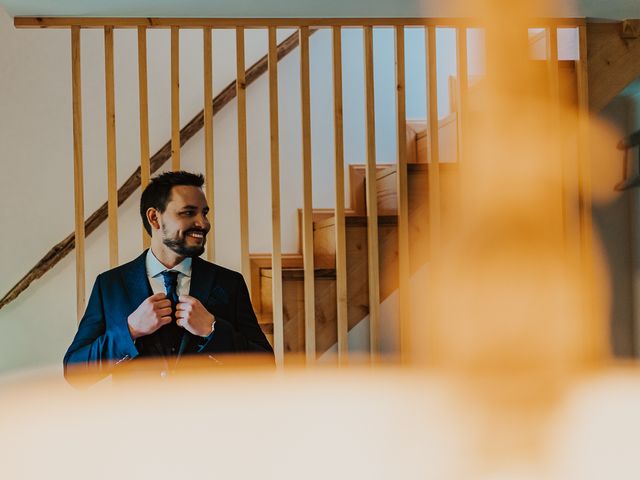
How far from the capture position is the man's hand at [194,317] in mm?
1946

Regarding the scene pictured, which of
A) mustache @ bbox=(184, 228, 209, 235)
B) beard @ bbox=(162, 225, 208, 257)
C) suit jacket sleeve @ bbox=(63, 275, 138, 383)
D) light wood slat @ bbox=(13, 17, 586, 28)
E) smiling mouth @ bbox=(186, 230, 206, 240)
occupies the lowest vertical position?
suit jacket sleeve @ bbox=(63, 275, 138, 383)

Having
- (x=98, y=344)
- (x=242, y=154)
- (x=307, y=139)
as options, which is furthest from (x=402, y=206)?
(x=98, y=344)

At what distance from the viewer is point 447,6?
7.24 feet

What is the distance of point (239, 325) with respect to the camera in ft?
6.69

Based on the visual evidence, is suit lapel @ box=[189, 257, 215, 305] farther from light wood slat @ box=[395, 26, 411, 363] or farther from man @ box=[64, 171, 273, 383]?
light wood slat @ box=[395, 26, 411, 363]

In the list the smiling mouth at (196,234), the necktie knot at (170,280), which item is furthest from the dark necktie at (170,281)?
the smiling mouth at (196,234)

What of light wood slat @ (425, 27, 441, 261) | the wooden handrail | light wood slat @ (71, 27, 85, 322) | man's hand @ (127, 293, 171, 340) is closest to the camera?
man's hand @ (127, 293, 171, 340)

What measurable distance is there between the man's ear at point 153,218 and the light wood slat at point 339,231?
22.7 inches

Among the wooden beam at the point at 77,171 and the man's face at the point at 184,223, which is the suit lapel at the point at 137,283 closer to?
the man's face at the point at 184,223

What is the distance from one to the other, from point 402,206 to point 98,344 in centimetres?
103

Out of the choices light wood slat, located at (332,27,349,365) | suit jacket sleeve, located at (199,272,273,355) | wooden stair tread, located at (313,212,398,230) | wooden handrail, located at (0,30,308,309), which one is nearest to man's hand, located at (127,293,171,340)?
suit jacket sleeve, located at (199,272,273,355)

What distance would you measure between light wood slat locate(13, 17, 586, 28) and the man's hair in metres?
0.53

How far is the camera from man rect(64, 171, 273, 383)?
6.40ft

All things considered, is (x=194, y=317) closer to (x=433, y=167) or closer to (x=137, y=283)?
(x=137, y=283)
